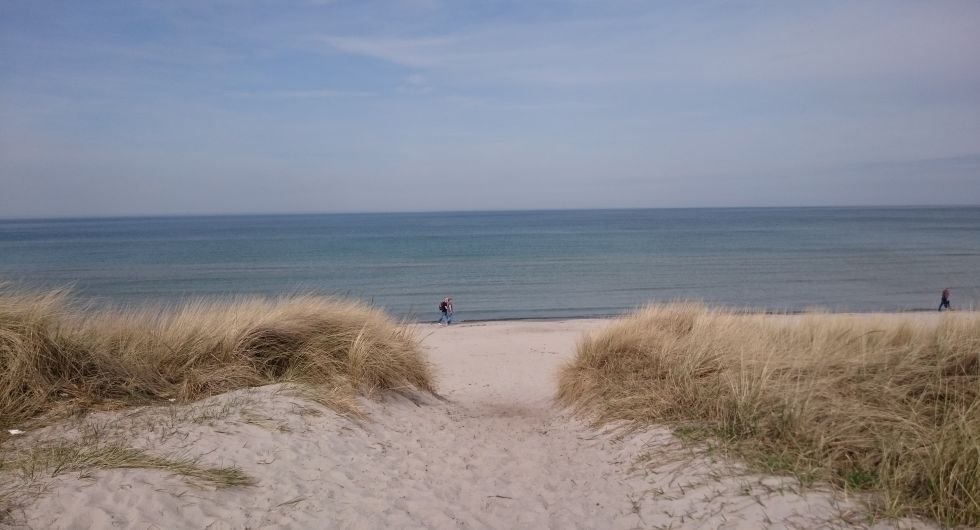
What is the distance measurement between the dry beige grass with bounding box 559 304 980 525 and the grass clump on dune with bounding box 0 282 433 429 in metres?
2.87

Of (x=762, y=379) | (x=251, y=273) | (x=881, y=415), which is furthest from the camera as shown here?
(x=251, y=273)

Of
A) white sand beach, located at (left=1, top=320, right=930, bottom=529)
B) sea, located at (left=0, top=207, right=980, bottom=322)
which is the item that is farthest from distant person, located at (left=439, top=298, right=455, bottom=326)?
white sand beach, located at (left=1, top=320, right=930, bottom=529)

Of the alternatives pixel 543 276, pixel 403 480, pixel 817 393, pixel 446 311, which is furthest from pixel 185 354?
pixel 543 276

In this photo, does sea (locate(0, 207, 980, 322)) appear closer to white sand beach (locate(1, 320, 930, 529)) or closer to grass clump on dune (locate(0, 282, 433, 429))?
grass clump on dune (locate(0, 282, 433, 429))

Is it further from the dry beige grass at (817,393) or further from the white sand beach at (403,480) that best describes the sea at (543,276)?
the white sand beach at (403,480)

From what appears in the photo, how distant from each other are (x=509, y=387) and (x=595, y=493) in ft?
21.4

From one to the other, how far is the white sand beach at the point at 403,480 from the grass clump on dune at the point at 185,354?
46cm

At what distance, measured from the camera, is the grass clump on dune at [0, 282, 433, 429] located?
20.6 feet

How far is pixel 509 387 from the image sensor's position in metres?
12.2

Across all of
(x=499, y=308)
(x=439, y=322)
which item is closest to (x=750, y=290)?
(x=499, y=308)

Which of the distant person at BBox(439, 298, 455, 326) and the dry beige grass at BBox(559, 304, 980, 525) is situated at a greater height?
the dry beige grass at BBox(559, 304, 980, 525)

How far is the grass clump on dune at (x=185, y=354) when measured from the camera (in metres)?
6.27

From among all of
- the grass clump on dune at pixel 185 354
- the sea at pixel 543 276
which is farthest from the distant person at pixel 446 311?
the grass clump on dune at pixel 185 354

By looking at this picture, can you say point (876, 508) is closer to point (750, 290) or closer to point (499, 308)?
point (499, 308)
